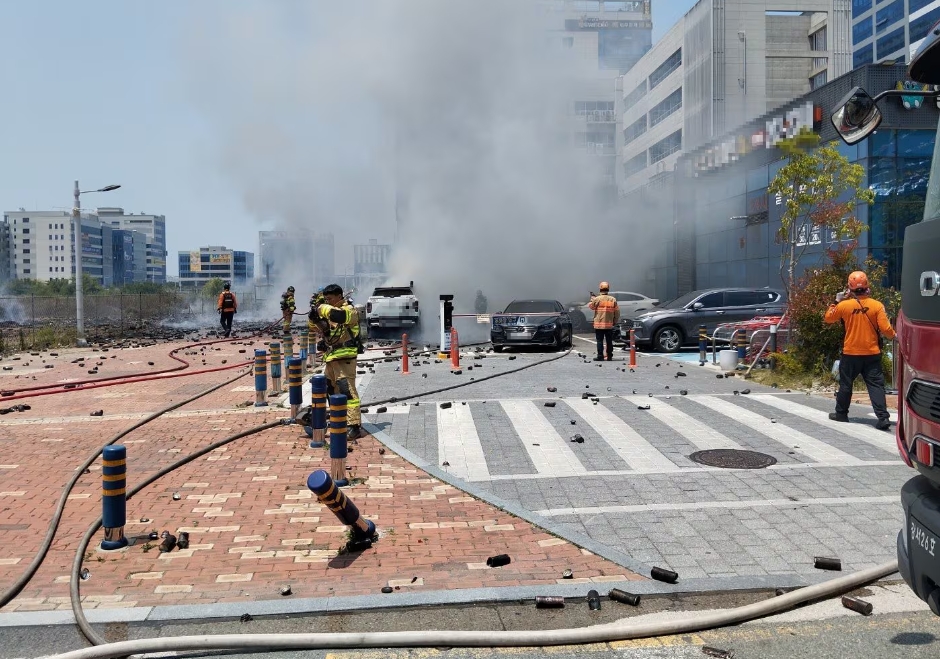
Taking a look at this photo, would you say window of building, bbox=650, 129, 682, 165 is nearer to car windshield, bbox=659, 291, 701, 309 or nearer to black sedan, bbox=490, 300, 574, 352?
car windshield, bbox=659, 291, 701, 309

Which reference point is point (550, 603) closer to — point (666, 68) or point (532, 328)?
point (532, 328)

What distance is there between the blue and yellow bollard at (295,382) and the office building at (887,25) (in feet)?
210

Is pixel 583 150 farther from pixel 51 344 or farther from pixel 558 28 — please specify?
pixel 51 344

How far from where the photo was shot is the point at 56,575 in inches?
204

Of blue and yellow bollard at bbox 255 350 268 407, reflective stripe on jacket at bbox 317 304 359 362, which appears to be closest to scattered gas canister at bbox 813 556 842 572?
reflective stripe on jacket at bbox 317 304 359 362

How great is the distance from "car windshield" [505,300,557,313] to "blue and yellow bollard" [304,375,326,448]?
11.9 meters

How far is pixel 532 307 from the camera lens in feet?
67.7

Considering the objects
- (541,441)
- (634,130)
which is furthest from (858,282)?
(634,130)

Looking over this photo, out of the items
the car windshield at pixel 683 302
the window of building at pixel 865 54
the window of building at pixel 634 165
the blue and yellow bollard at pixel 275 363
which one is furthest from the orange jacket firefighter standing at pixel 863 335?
the window of building at pixel 865 54

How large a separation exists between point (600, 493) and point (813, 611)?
8.59 ft

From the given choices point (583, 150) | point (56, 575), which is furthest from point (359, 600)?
point (583, 150)

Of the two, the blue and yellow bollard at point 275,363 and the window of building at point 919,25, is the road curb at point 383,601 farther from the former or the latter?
the window of building at point 919,25

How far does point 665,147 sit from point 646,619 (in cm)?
5127

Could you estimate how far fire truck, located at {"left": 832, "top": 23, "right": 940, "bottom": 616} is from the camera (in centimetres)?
314
